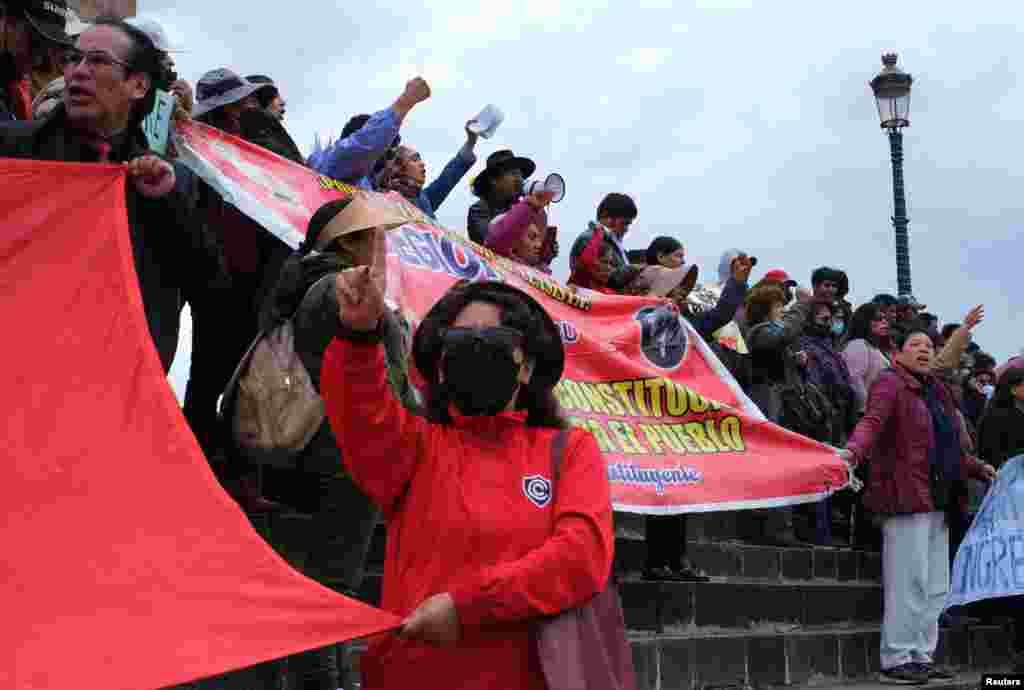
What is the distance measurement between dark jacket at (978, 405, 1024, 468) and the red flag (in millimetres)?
6893

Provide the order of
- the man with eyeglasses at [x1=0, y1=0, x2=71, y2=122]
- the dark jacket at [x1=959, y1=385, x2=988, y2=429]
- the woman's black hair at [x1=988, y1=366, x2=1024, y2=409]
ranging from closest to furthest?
the man with eyeglasses at [x1=0, y1=0, x2=71, y2=122] → the woman's black hair at [x1=988, y1=366, x2=1024, y2=409] → the dark jacket at [x1=959, y1=385, x2=988, y2=429]

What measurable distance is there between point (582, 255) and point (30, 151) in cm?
464

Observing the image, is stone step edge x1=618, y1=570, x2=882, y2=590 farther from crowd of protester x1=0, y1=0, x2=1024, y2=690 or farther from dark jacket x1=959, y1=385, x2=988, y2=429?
dark jacket x1=959, y1=385, x2=988, y2=429

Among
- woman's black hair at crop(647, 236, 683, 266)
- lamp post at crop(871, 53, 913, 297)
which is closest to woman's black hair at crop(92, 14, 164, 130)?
woman's black hair at crop(647, 236, 683, 266)

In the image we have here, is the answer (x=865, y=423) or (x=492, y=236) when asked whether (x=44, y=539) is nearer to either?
(x=492, y=236)

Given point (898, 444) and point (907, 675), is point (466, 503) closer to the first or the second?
point (898, 444)

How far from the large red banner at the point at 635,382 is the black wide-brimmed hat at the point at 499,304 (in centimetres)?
261

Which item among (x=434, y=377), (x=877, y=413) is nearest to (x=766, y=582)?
(x=877, y=413)

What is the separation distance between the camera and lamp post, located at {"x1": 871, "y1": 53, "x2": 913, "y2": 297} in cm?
1447

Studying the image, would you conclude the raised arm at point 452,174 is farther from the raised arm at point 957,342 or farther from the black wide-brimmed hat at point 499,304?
the black wide-brimmed hat at point 499,304

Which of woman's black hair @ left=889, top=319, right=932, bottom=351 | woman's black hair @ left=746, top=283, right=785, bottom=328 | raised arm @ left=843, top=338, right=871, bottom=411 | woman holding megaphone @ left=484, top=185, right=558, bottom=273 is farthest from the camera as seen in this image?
raised arm @ left=843, top=338, right=871, bottom=411

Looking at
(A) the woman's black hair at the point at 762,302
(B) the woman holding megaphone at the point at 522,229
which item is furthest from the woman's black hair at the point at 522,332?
(A) the woman's black hair at the point at 762,302

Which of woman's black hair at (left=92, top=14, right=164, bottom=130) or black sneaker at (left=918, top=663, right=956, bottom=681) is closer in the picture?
woman's black hair at (left=92, top=14, right=164, bottom=130)

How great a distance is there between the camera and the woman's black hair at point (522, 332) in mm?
3277
